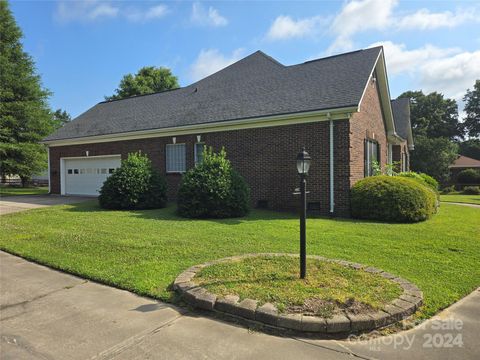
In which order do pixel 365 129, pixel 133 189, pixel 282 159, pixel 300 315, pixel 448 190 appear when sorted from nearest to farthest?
1. pixel 300 315
2. pixel 133 189
3. pixel 282 159
4. pixel 365 129
5. pixel 448 190

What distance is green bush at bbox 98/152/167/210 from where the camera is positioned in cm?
1185

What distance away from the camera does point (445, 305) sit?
3.89 meters

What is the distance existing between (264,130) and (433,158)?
84.2 ft

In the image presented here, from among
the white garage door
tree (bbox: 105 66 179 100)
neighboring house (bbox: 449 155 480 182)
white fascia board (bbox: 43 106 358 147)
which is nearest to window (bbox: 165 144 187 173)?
white fascia board (bbox: 43 106 358 147)

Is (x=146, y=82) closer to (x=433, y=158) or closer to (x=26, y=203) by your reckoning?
(x=26, y=203)

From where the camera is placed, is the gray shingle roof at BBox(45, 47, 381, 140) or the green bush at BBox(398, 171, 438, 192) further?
the green bush at BBox(398, 171, 438, 192)

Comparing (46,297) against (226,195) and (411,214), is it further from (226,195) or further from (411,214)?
(411,214)

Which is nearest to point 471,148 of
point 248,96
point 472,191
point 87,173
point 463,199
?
point 472,191

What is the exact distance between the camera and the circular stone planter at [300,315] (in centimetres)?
329

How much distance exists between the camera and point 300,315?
3.40 m

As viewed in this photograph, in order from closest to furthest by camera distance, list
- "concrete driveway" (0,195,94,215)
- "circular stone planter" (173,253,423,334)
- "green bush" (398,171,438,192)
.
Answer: "circular stone planter" (173,253,423,334)
"concrete driveway" (0,195,94,215)
"green bush" (398,171,438,192)

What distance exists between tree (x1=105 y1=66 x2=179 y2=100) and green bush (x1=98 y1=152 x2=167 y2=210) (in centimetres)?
2586

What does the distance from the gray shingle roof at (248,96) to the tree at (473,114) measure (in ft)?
173

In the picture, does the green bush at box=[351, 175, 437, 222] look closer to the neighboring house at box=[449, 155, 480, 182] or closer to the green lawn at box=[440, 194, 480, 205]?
the green lawn at box=[440, 194, 480, 205]
